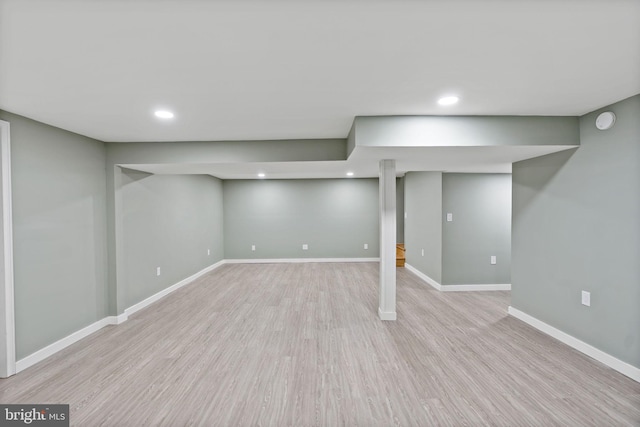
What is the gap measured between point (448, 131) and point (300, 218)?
464 centimetres

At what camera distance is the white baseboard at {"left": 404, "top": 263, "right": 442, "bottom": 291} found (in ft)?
15.0

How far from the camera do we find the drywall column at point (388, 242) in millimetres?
3312

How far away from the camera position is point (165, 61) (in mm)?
1514

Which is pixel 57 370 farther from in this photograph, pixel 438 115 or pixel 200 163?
pixel 438 115

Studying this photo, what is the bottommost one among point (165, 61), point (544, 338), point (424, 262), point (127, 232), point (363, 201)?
point (544, 338)

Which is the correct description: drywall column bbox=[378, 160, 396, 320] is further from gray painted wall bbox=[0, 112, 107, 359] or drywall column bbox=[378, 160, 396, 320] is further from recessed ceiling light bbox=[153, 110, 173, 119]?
gray painted wall bbox=[0, 112, 107, 359]

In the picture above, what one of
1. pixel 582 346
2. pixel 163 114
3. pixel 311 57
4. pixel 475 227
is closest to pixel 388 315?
pixel 582 346

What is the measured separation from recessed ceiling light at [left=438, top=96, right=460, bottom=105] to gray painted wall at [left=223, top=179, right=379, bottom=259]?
4455 millimetres

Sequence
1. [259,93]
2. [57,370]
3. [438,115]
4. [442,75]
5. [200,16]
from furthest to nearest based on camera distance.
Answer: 1. [438,115]
2. [57,370]
3. [259,93]
4. [442,75]
5. [200,16]

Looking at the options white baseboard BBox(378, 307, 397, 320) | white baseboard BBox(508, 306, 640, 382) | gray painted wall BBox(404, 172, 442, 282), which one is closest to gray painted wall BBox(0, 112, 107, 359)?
white baseboard BBox(378, 307, 397, 320)

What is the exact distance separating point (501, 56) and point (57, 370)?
4139 mm

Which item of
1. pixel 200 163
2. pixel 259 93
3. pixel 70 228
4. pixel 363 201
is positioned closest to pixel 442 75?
pixel 259 93

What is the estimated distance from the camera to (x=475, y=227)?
445 cm

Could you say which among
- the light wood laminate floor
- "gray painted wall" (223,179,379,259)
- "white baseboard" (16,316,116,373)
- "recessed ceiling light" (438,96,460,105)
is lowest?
the light wood laminate floor
